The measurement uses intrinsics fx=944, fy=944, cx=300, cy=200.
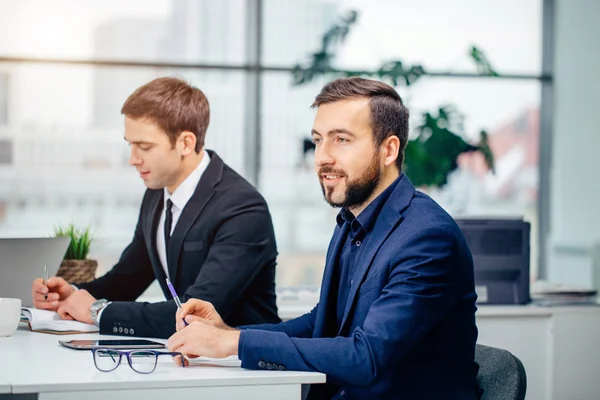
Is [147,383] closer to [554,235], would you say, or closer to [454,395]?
[454,395]

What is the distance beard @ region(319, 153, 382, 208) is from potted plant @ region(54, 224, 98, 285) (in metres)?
1.39

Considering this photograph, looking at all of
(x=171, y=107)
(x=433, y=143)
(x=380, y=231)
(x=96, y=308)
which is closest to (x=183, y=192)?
(x=171, y=107)

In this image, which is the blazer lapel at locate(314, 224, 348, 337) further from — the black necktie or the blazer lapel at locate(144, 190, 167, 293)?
the blazer lapel at locate(144, 190, 167, 293)

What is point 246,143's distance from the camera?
658cm

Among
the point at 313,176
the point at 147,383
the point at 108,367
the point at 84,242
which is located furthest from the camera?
the point at 313,176

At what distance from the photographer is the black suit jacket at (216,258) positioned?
2730mm

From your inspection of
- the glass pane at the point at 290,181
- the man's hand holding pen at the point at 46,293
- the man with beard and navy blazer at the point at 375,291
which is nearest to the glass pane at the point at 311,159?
the glass pane at the point at 290,181

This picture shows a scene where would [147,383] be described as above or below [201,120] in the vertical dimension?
below

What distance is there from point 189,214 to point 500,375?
1.20 meters

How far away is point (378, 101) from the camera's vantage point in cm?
237

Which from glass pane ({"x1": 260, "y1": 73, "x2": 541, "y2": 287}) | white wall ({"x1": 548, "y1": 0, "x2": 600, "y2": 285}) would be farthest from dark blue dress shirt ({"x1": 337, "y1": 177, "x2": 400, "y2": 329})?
white wall ({"x1": 548, "y1": 0, "x2": 600, "y2": 285})

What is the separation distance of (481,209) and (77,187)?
2933 millimetres

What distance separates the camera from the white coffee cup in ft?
8.40

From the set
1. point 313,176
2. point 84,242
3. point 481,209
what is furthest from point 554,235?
point 84,242
